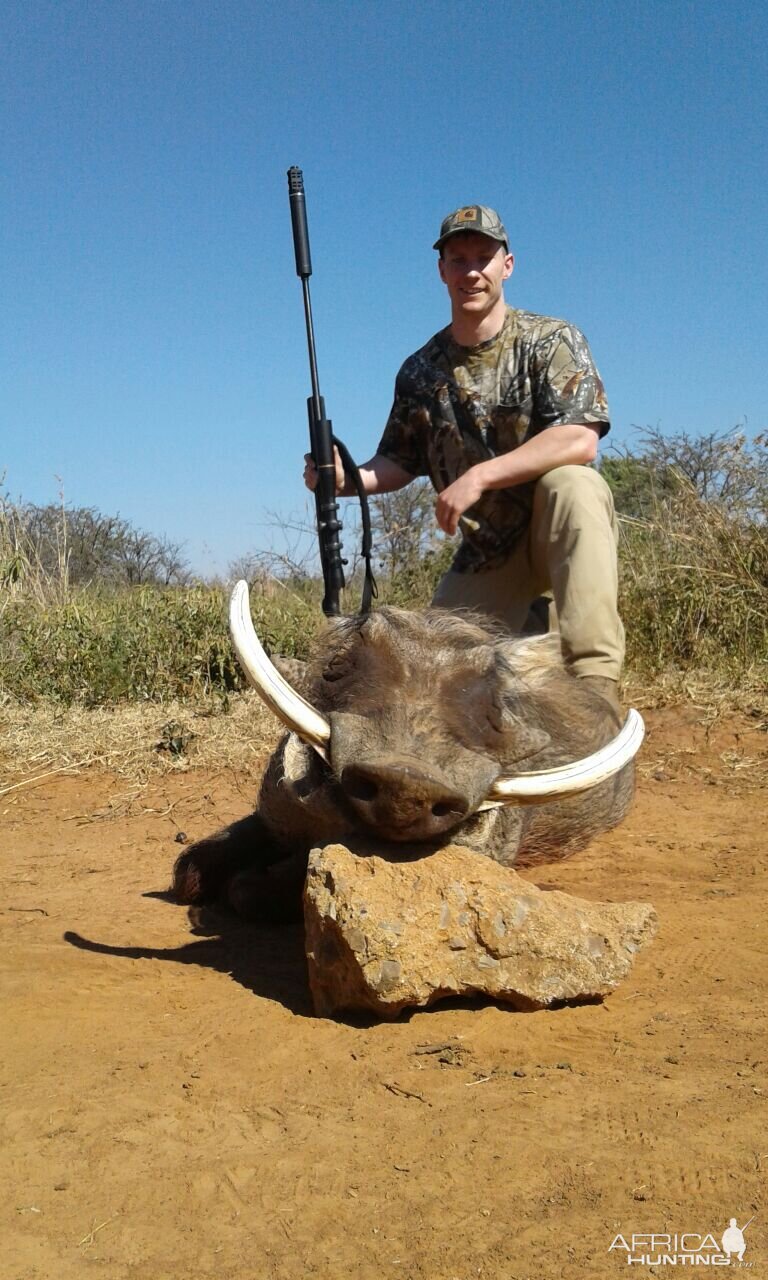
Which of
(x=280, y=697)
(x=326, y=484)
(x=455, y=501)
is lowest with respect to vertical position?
(x=280, y=697)

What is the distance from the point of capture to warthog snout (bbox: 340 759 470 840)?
7.35 ft

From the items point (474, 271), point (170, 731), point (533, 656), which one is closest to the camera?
point (533, 656)

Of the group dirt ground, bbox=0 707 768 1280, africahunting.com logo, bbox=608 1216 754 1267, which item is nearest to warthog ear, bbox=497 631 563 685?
dirt ground, bbox=0 707 768 1280

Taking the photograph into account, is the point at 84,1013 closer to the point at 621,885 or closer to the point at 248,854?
the point at 248,854

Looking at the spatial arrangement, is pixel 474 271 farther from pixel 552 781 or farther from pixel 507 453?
pixel 552 781

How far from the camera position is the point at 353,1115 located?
6.39 ft

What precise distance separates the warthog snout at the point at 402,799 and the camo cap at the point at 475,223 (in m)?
2.97

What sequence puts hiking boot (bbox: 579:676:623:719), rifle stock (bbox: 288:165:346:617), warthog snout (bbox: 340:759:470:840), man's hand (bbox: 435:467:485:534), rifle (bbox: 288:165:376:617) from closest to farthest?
warthog snout (bbox: 340:759:470:840)
man's hand (bbox: 435:467:485:534)
hiking boot (bbox: 579:676:623:719)
rifle (bbox: 288:165:376:617)
rifle stock (bbox: 288:165:346:617)

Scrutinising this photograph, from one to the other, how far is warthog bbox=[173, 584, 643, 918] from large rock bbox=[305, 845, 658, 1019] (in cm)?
12

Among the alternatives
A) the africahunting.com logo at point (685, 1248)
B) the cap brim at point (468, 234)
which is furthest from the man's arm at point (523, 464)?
the africahunting.com logo at point (685, 1248)

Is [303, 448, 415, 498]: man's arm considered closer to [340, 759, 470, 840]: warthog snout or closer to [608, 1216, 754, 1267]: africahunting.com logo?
[340, 759, 470, 840]: warthog snout

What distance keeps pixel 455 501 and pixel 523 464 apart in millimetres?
444

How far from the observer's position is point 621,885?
3.56 meters

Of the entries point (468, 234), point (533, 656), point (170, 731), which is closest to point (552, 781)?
point (533, 656)
